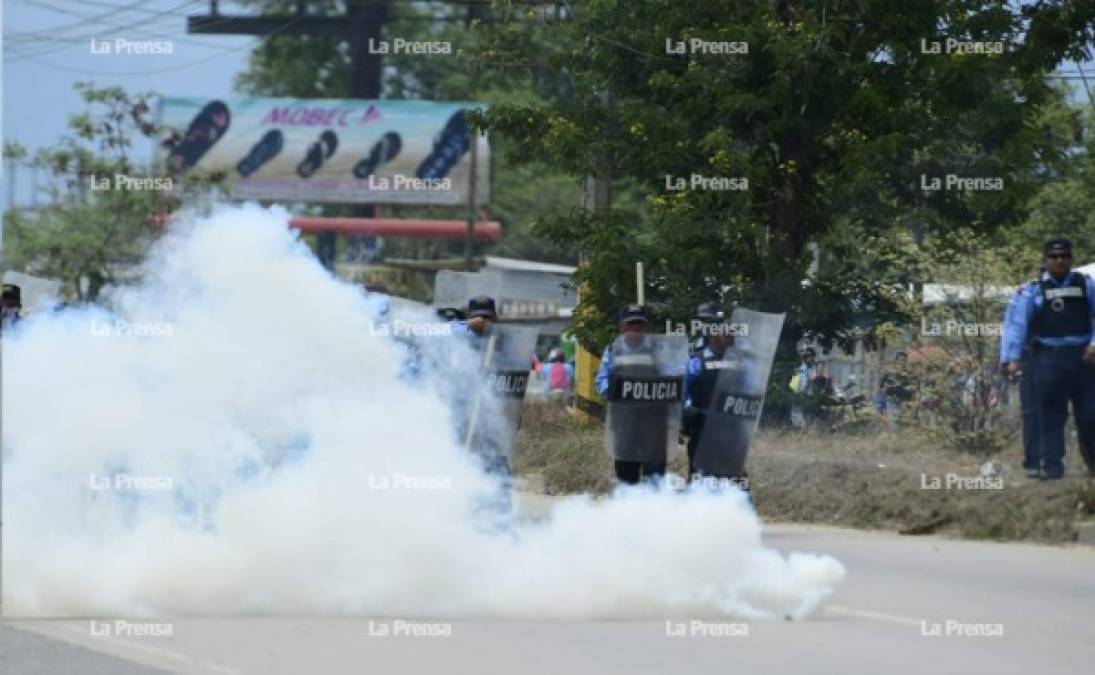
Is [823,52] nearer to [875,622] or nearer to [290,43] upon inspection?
[875,622]

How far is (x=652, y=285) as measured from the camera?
22312mm

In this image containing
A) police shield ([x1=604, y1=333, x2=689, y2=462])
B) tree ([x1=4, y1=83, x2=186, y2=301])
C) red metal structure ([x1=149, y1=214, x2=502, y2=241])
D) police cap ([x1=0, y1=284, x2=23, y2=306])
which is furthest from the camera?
red metal structure ([x1=149, y1=214, x2=502, y2=241])

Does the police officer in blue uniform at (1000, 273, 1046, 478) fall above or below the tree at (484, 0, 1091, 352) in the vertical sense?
below

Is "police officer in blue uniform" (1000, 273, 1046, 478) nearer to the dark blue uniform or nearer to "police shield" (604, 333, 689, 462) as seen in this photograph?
the dark blue uniform

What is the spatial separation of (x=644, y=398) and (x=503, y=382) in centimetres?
176

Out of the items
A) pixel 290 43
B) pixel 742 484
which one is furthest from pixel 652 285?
pixel 290 43

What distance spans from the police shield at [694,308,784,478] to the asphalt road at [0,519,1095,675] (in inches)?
139

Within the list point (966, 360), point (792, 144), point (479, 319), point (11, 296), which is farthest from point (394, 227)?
point (479, 319)

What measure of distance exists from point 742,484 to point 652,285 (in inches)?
261

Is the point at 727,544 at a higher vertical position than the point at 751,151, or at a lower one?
lower

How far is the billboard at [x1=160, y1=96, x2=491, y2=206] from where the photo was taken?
57.8m

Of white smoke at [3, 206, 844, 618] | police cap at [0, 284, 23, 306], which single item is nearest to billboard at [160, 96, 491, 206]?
police cap at [0, 284, 23, 306]

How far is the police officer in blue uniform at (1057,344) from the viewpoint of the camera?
601 inches

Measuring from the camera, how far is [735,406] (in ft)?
51.6
